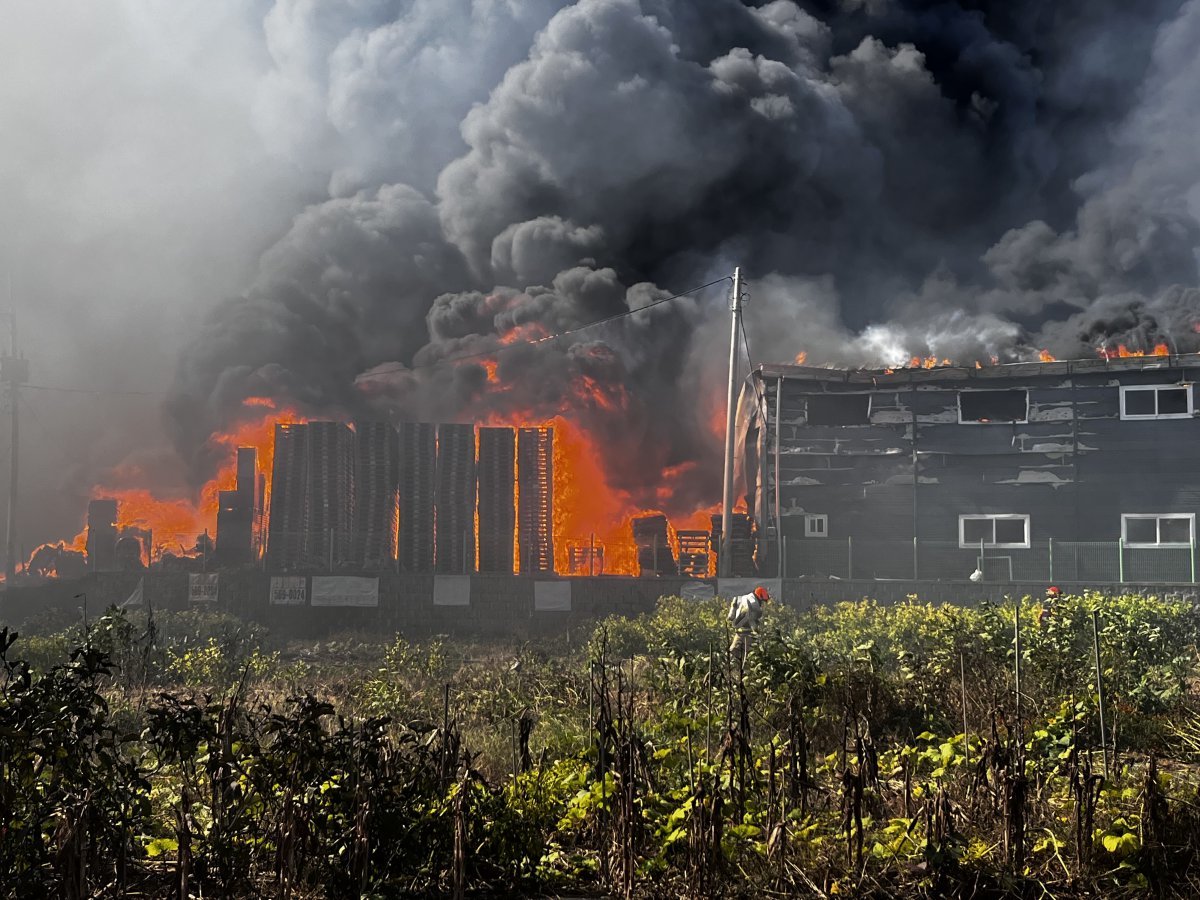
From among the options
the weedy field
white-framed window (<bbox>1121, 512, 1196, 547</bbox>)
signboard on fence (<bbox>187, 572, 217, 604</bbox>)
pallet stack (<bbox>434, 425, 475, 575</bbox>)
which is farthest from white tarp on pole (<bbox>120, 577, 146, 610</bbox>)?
white-framed window (<bbox>1121, 512, 1196, 547</bbox>)

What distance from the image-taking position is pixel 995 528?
3222 centimetres

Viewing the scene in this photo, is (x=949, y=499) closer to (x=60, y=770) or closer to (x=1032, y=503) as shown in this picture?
(x=1032, y=503)

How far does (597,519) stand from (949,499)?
50.3 feet

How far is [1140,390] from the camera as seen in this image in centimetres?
3194

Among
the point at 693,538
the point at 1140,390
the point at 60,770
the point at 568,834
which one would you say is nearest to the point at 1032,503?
the point at 1140,390

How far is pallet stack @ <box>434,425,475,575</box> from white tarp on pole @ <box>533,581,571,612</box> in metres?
3.32

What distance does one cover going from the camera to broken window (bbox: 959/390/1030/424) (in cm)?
3278

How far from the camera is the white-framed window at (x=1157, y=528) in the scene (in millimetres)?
31203

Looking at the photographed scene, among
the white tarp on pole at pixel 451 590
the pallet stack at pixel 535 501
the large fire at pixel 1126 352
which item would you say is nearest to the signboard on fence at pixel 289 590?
the white tarp on pole at pixel 451 590

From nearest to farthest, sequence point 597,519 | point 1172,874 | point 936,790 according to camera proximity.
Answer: point 1172,874 → point 936,790 → point 597,519

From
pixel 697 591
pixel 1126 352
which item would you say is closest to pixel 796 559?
pixel 697 591

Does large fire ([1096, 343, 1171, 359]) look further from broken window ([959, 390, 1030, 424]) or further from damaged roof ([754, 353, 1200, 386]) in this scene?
broken window ([959, 390, 1030, 424])

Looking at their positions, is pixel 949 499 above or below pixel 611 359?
below

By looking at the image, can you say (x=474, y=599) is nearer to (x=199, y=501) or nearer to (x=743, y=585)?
(x=743, y=585)
